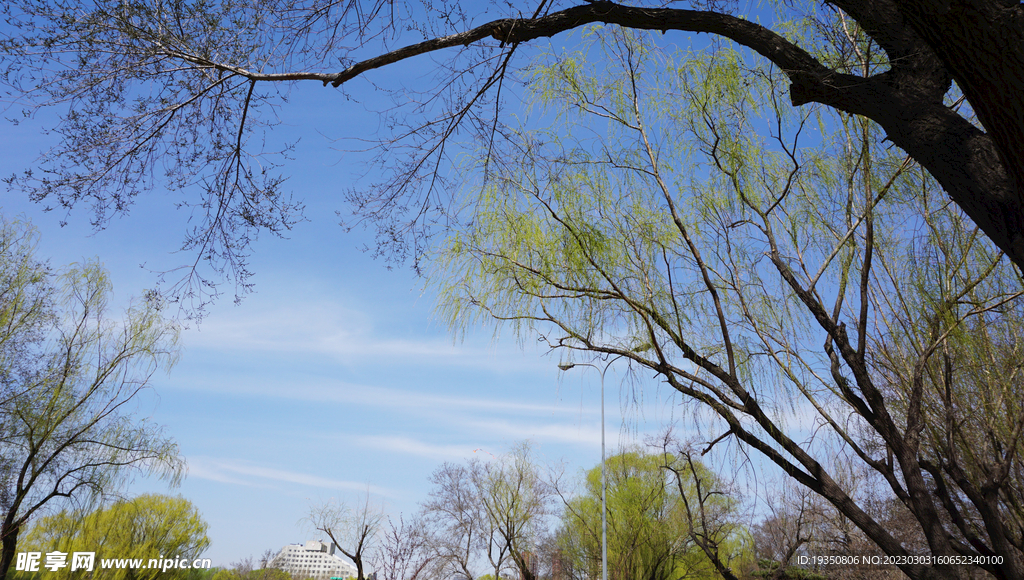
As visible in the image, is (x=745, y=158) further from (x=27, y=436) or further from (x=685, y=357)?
(x=27, y=436)

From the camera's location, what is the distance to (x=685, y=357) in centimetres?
367

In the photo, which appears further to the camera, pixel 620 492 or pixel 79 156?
pixel 620 492

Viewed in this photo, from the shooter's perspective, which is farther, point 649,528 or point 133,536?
point 133,536

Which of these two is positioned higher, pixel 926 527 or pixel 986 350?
pixel 986 350

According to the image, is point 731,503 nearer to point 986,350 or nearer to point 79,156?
point 986,350

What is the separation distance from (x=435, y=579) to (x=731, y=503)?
11041mm

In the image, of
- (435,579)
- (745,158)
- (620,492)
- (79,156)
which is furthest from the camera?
(435,579)

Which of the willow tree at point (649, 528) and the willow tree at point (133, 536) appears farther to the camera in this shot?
the willow tree at point (649, 528)

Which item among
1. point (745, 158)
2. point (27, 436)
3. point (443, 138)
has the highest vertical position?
point (745, 158)

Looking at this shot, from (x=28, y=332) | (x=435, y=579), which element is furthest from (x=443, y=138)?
(x=435, y=579)

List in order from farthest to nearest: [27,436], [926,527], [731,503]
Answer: [731,503]
[27,436]
[926,527]

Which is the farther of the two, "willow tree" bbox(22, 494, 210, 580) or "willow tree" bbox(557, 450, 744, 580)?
"willow tree" bbox(557, 450, 744, 580)

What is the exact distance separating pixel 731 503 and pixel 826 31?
15977 mm

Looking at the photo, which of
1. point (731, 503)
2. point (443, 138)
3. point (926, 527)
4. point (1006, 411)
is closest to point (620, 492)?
point (731, 503)
